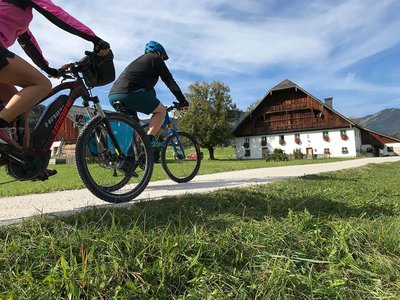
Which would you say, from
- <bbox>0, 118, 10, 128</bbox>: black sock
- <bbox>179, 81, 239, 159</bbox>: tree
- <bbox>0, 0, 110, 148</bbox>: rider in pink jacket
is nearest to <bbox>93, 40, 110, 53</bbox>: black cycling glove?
<bbox>0, 0, 110, 148</bbox>: rider in pink jacket

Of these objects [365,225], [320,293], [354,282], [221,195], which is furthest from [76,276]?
[221,195]

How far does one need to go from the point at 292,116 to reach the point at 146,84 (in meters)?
57.9

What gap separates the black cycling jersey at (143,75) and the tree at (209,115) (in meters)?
52.6

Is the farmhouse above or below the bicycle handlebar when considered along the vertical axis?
above

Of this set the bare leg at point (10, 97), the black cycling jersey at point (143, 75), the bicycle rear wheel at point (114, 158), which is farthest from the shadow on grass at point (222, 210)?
the black cycling jersey at point (143, 75)

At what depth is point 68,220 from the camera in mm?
2627

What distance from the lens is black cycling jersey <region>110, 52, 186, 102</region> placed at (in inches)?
206

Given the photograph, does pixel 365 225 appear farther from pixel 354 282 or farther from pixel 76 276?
pixel 76 276

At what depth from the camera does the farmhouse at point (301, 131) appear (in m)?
57.0

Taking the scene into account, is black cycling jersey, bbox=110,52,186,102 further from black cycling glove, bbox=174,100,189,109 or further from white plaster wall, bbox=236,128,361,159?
white plaster wall, bbox=236,128,361,159

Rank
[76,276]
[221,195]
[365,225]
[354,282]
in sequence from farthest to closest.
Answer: [221,195] → [365,225] → [354,282] → [76,276]

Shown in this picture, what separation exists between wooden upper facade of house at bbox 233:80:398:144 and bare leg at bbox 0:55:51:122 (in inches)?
2276

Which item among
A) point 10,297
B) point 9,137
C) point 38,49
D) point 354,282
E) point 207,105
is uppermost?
point 207,105

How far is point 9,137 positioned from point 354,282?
8.44ft
